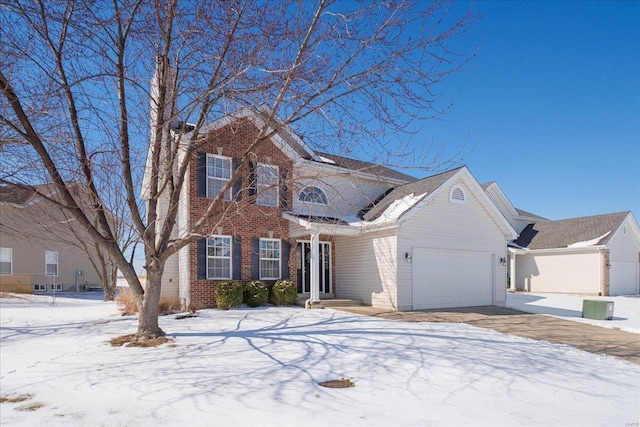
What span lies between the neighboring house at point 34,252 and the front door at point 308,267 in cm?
1203

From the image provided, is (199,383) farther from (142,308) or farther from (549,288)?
(549,288)

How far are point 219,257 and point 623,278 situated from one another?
2362 centimetres

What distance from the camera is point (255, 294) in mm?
14172

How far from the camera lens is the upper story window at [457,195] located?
50.1 feet

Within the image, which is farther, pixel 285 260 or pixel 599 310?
pixel 285 260

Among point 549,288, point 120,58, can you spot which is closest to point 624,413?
point 120,58

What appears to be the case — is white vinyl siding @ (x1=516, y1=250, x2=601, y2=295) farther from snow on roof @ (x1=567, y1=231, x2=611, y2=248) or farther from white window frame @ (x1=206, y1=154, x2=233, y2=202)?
white window frame @ (x1=206, y1=154, x2=233, y2=202)

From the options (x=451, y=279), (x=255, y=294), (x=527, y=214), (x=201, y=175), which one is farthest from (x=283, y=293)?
(x=527, y=214)

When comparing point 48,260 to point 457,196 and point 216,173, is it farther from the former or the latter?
point 457,196

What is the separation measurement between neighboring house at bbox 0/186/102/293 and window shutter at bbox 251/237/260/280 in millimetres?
11112

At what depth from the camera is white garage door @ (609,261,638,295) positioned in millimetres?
23472

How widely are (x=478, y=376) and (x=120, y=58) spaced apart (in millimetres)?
8452

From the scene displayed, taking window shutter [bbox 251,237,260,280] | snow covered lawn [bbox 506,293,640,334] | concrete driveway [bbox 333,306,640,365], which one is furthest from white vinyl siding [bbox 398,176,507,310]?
window shutter [bbox 251,237,260,280]

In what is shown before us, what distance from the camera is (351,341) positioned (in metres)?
8.63
